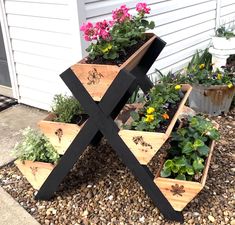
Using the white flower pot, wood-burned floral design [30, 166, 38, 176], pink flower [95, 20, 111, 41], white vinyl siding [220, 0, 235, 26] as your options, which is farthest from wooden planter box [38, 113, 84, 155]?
white vinyl siding [220, 0, 235, 26]

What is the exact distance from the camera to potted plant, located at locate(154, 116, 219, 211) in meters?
2.34

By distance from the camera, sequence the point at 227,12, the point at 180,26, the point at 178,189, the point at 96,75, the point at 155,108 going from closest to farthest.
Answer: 1. the point at 96,75
2. the point at 178,189
3. the point at 155,108
4. the point at 180,26
5. the point at 227,12

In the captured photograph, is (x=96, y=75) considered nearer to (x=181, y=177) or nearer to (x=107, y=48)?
(x=107, y=48)

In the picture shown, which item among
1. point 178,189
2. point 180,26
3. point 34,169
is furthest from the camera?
point 180,26

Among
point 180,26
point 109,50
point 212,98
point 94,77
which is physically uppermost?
point 109,50

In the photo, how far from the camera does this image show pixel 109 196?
273 centimetres

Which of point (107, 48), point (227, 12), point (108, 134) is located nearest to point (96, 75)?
point (107, 48)

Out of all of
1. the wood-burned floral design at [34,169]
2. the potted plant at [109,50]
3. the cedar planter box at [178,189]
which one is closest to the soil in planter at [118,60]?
the potted plant at [109,50]

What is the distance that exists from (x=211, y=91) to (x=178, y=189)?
5.72ft

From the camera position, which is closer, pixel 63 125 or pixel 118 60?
pixel 118 60

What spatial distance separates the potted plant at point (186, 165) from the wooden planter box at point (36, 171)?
78 cm

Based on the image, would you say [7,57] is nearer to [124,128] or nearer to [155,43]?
[155,43]

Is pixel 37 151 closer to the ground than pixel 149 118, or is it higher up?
closer to the ground

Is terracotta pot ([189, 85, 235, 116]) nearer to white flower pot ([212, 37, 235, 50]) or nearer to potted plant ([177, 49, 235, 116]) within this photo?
potted plant ([177, 49, 235, 116])
